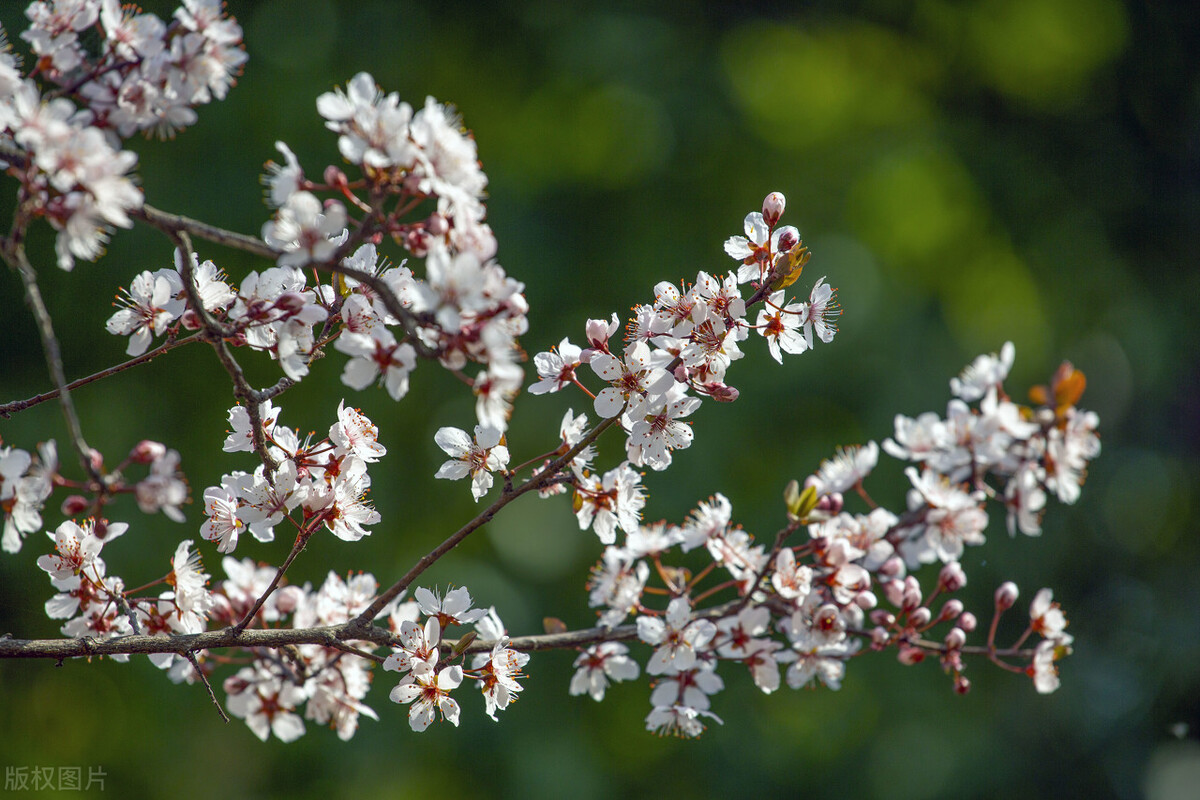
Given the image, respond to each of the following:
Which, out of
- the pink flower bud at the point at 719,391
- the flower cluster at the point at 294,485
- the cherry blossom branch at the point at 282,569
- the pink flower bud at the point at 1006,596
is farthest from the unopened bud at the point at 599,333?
the pink flower bud at the point at 1006,596

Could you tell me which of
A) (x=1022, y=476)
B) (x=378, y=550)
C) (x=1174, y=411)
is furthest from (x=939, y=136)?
(x=1022, y=476)

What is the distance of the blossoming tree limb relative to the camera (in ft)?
2.39

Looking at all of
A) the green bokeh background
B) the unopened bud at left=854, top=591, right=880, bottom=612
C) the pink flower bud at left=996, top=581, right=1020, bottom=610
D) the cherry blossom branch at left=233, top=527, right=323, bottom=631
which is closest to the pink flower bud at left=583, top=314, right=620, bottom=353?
the cherry blossom branch at left=233, top=527, right=323, bottom=631

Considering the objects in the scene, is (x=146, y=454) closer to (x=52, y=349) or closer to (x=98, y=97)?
(x=52, y=349)

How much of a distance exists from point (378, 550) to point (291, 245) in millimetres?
3285

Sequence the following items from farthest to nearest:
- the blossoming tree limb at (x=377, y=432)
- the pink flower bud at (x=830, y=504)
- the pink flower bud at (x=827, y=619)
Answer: the pink flower bud at (x=830, y=504) → the pink flower bud at (x=827, y=619) → the blossoming tree limb at (x=377, y=432)

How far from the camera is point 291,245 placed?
0.78 m

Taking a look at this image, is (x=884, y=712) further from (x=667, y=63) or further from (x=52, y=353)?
(x=52, y=353)

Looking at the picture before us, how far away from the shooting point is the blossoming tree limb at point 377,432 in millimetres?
728

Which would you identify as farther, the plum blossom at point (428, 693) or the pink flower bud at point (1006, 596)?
the pink flower bud at point (1006, 596)

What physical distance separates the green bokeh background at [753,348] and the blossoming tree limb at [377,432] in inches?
94.6

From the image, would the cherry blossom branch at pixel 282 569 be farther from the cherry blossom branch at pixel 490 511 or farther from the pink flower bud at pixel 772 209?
the pink flower bud at pixel 772 209

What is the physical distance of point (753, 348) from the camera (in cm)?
412

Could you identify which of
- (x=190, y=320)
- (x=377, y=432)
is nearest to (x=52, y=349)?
(x=190, y=320)
